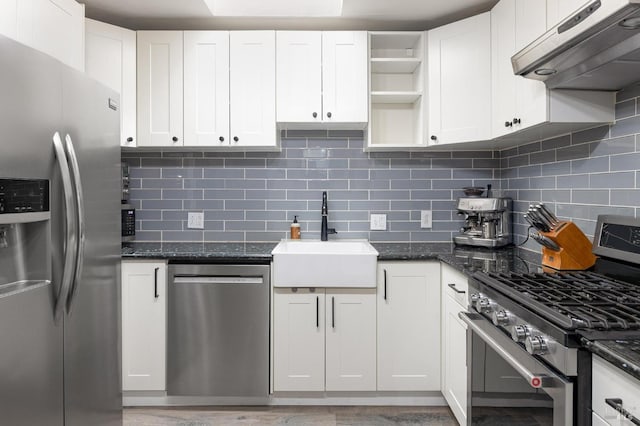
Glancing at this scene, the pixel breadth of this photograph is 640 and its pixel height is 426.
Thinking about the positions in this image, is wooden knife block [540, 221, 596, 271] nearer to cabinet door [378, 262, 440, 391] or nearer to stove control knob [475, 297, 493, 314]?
stove control knob [475, 297, 493, 314]

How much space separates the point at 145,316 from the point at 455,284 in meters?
1.69

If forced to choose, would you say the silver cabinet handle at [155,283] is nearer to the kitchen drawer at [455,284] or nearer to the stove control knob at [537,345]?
the kitchen drawer at [455,284]

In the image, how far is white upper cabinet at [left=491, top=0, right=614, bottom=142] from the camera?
1.82 metres

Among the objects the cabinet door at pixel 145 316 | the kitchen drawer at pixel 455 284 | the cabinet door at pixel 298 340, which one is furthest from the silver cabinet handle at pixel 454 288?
the cabinet door at pixel 145 316

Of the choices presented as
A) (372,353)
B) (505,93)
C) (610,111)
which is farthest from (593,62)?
(372,353)

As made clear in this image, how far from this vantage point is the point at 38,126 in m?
1.32

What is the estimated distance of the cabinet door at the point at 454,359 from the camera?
2.02 meters

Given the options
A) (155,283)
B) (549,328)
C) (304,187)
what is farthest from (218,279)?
(549,328)

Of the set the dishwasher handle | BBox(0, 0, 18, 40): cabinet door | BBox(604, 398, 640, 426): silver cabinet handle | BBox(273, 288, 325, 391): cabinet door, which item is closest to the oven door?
BBox(604, 398, 640, 426): silver cabinet handle

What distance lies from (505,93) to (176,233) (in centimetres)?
223

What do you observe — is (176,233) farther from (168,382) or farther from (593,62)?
(593,62)

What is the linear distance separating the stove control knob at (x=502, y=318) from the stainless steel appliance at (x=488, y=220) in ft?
4.03

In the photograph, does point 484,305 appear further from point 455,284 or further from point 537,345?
point 455,284

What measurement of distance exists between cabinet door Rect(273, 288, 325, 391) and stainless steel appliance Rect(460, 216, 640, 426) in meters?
0.92
